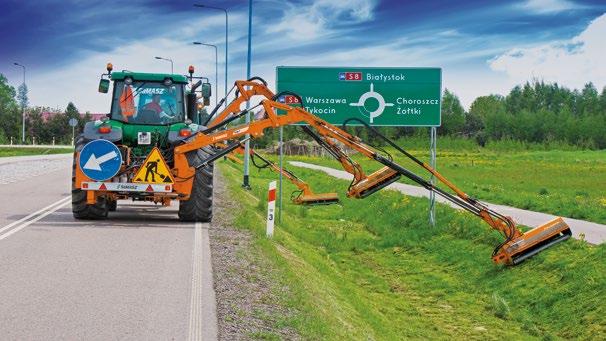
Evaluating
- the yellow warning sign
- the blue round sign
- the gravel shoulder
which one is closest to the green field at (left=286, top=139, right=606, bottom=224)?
the yellow warning sign

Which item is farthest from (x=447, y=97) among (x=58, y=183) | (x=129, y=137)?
(x=129, y=137)

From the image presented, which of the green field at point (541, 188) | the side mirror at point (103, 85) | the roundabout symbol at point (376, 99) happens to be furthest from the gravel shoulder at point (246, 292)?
the green field at point (541, 188)

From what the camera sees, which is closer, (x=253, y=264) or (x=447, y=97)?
(x=253, y=264)

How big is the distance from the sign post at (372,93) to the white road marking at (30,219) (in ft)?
21.8

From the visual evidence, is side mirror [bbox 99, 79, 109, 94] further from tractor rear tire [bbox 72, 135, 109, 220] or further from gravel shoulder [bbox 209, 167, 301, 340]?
gravel shoulder [bbox 209, 167, 301, 340]

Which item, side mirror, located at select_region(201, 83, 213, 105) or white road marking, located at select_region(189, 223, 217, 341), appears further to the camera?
side mirror, located at select_region(201, 83, 213, 105)

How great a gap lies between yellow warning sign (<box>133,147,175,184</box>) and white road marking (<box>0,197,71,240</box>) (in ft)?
7.38

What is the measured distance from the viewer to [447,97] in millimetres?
164250

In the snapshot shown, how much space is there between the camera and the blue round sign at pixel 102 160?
1689 cm

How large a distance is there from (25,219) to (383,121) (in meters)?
10.8

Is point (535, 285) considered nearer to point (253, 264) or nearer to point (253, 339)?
point (253, 264)

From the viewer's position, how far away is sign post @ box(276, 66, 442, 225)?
79.2ft

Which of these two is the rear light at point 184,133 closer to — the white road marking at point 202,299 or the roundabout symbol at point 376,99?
the white road marking at point 202,299

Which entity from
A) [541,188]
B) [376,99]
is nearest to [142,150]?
[376,99]
